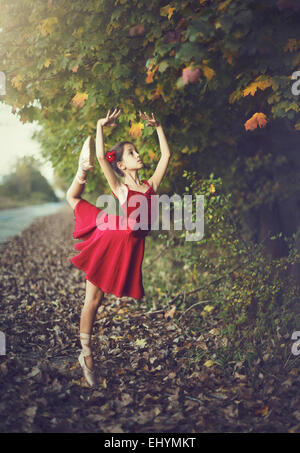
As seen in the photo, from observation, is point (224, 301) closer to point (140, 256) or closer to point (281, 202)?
point (140, 256)

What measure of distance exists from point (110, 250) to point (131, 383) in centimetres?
142

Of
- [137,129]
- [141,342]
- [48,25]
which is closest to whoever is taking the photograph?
[48,25]

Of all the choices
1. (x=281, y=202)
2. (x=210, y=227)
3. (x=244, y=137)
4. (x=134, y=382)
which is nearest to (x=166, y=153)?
(x=210, y=227)

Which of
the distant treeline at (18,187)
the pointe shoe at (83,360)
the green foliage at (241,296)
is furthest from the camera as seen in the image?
the distant treeline at (18,187)

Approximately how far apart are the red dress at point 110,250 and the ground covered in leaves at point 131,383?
102 centimetres

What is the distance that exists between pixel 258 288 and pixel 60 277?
15.2 feet

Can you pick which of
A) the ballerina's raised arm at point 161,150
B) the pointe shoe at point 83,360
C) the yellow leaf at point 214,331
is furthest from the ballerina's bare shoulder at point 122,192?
the yellow leaf at point 214,331

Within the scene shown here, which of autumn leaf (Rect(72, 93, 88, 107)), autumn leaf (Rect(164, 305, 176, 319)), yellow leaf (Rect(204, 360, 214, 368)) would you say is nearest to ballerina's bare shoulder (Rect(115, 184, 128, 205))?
autumn leaf (Rect(72, 93, 88, 107))

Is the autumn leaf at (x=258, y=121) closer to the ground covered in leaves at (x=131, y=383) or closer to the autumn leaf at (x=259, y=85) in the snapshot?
the autumn leaf at (x=259, y=85)

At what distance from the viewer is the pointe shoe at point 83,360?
3.27 meters

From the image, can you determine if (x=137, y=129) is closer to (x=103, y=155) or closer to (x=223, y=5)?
(x=103, y=155)

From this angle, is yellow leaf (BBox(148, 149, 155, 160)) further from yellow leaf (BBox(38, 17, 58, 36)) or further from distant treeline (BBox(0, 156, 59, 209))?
distant treeline (BBox(0, 156, 59, 209))

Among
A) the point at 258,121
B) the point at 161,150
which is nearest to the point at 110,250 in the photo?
the point at 161,150

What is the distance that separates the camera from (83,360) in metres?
3.30
